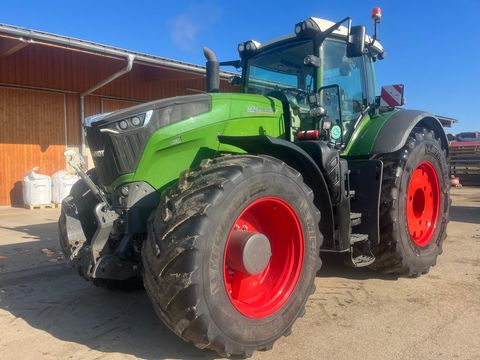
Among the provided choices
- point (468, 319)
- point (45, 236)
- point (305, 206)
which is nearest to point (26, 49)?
point (45, 236)

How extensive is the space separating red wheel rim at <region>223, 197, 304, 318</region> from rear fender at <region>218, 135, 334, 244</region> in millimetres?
502

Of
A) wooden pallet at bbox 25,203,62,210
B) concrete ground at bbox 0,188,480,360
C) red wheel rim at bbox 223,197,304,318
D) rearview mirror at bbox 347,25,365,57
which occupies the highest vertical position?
rearview mirror at bbox 347,25,365,57

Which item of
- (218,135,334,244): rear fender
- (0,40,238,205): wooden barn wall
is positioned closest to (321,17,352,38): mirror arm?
(218,135,334,244): rear fender

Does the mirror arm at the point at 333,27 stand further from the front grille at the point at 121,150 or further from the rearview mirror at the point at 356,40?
the front grille at the point at 121,150

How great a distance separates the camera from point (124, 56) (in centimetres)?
1167

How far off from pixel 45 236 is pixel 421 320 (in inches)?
242

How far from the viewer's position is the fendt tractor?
9.45 feet

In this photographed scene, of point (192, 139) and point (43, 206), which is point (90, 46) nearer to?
point (43, 206)

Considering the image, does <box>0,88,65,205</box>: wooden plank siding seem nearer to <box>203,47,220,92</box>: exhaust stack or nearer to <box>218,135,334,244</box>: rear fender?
<box>203,47,220,92</box>: exhaust stack

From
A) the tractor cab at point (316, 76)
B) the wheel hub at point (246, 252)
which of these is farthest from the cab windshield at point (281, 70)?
the wheel hub at point (246, 252)

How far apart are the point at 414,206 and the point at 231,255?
3.05 metres

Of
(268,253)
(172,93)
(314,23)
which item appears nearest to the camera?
(268,253)

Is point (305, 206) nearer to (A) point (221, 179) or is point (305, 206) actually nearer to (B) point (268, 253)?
(B) point (268, 253)

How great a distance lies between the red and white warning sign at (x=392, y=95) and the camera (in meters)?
5.82
